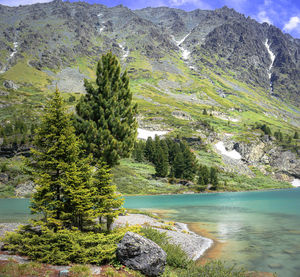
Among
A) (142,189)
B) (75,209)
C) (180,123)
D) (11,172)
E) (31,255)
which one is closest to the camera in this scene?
(31,255)

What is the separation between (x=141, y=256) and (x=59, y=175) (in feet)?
20.4

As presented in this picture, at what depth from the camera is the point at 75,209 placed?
12.2 m

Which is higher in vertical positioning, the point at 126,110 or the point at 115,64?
the point at 115,64

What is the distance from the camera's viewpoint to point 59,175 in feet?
42.4

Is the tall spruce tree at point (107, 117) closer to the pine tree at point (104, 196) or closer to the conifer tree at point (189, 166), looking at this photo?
the pine tree at point (104, 196)

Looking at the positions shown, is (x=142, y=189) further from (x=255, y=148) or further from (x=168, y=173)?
(x=255, y=148)

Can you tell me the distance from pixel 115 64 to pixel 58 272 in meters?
22.5

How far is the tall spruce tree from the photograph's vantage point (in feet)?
75.5

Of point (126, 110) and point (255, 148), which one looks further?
point (255, 148)

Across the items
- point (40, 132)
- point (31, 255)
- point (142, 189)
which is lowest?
point (142, 189)

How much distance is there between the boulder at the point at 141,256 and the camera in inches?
415

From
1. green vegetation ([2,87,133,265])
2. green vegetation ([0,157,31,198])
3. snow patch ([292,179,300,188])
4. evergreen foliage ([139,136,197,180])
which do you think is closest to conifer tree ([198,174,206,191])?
evergreen foliage ([139,136,197,180])

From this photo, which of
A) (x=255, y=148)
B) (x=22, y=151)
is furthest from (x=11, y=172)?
(x=255, y=148)

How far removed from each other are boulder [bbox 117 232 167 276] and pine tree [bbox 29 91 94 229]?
267 cm
